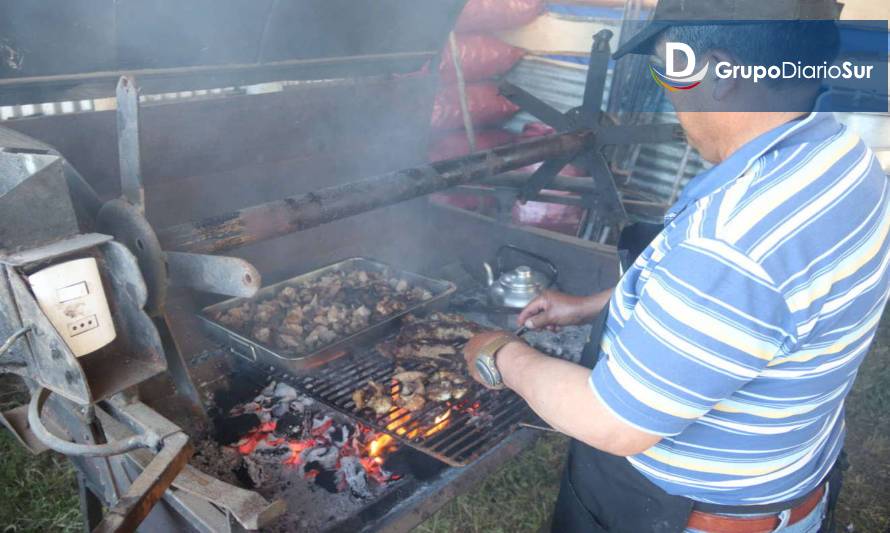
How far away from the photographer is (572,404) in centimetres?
148

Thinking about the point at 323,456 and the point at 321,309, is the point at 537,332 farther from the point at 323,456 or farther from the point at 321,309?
the point at 323,456

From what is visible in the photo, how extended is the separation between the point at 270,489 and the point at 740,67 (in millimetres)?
2055

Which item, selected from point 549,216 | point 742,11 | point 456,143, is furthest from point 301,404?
point 456,143

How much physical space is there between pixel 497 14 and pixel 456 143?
163 centimetres

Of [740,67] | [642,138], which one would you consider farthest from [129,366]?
[642,138]

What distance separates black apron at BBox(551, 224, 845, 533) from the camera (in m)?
1.70

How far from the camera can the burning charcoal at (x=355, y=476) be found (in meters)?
2.28

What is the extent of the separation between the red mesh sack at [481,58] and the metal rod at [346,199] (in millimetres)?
2869

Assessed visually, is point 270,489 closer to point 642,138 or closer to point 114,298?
point 114,298

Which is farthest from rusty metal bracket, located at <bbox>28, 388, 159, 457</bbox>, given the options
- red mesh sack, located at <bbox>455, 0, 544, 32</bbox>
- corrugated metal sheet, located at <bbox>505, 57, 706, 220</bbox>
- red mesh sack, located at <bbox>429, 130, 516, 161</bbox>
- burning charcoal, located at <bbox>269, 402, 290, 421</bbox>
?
corrugated metal sheet, located at <bbox>505, 57, 706, 220</bbox>

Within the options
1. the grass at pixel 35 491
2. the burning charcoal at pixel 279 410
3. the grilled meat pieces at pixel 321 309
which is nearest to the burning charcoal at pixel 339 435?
the burning charcoal at pixel 279 410

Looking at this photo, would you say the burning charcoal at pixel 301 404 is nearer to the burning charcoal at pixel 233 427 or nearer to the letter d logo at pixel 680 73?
the burning charcoal at pixel 233 427

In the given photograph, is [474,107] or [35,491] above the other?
[474,107]

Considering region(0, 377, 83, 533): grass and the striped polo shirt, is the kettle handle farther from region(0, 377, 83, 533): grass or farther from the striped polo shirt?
region(0, 377, 83, 533): grass
